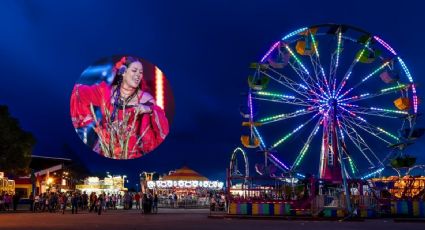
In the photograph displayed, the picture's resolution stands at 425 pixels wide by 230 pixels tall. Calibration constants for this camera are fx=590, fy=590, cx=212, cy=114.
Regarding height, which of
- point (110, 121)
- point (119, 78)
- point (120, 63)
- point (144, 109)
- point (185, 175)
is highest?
point (120, 63)

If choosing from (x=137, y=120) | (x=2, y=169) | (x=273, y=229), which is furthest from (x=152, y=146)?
(x=273, y=229)

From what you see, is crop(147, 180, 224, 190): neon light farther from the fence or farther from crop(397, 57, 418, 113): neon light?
crop(397, 57, 418, 113): neon light

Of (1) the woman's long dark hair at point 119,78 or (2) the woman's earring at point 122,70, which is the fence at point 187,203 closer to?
(1) the woman's long dark hair at point 119,78

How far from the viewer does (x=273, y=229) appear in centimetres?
2248

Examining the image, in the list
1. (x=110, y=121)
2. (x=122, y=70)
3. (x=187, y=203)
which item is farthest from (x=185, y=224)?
(x=122, y=70)

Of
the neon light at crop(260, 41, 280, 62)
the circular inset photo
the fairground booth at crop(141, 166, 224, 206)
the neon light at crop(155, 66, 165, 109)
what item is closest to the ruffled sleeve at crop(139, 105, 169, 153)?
the circular inset photo

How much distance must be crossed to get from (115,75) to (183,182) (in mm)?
12932

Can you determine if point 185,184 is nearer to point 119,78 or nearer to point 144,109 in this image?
point 144,109

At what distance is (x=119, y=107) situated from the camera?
58.5 m

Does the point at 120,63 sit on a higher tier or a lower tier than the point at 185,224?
higher

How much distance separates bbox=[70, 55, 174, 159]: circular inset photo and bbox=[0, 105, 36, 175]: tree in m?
10.4

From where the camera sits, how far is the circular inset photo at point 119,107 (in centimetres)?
5791

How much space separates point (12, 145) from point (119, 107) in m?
14.3

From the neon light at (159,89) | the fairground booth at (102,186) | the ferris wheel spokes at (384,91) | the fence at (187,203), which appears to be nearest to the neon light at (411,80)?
the ferris wheel spokes at (384,91)
